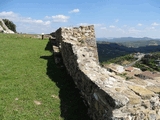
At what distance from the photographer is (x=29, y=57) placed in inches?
535

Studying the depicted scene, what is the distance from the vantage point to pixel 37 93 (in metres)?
8.07

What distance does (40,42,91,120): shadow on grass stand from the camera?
6992 mm

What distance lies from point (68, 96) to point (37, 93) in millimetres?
1251

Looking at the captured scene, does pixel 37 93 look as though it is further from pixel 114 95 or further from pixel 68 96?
pixel 114 95

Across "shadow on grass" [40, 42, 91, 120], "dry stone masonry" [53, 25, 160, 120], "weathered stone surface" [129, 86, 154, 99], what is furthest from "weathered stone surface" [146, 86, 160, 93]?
"shadow on grass" [40, 42, 91, 120]

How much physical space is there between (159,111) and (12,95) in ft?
17.1

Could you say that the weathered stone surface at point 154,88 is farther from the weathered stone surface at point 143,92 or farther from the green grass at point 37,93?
the green grass at point 37,93

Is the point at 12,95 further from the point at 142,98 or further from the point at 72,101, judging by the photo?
the point at 142,98

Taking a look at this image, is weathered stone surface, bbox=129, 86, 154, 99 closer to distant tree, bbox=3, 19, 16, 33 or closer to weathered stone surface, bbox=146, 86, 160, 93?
weathered stone surface, bbox=146, 86, 160, 93

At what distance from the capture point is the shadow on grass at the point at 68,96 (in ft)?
22.9

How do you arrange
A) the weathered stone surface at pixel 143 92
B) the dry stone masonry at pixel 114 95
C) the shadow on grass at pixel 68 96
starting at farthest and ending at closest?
the shadow on grass at pixel 68 96 → the weathered stone surface at pixel 143 92 → the dry stone masonry at pixel 114 95

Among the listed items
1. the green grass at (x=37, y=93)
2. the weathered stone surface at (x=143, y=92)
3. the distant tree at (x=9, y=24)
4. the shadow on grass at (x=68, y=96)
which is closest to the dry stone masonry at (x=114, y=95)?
the weathered stone surface at (x=143, y=92)

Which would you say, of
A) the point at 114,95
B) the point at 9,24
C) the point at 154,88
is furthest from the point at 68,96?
the point at 9,24

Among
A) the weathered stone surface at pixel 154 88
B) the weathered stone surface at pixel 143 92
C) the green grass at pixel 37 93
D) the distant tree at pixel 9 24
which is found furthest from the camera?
the distant tree at pixel 9 24
